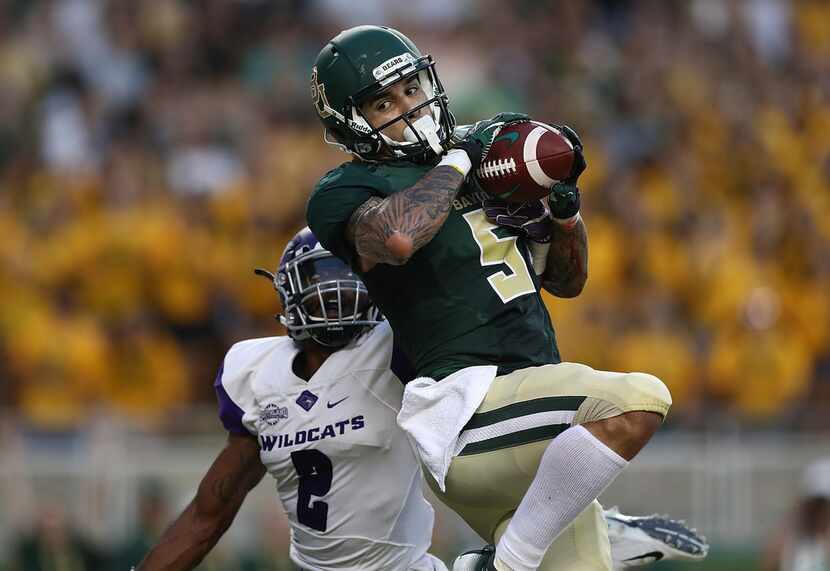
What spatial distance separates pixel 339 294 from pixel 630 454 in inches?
48.0

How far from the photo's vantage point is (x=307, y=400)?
15.6 feet

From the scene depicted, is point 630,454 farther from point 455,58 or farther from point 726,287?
point 455,58

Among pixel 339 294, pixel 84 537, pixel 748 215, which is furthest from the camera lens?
pixel 748 215

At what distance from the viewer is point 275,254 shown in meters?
9.45

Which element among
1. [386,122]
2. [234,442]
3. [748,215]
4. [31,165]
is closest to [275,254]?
[31,165]

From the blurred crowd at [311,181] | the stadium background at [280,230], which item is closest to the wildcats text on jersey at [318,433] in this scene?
the stadium background at [280,230]

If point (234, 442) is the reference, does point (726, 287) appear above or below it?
below

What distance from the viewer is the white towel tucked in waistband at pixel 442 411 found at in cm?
393

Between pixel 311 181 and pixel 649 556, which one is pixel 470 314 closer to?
pixel 649 556

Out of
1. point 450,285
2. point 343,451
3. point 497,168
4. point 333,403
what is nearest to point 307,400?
point 333,403

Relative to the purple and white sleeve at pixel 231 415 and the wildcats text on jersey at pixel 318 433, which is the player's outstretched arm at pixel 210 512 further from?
the wildcats text on jersey at pixel 318 433

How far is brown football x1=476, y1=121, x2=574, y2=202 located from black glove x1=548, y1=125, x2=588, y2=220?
25 mm

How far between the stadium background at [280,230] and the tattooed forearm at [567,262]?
12.6 ft

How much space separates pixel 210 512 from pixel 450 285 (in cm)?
125
